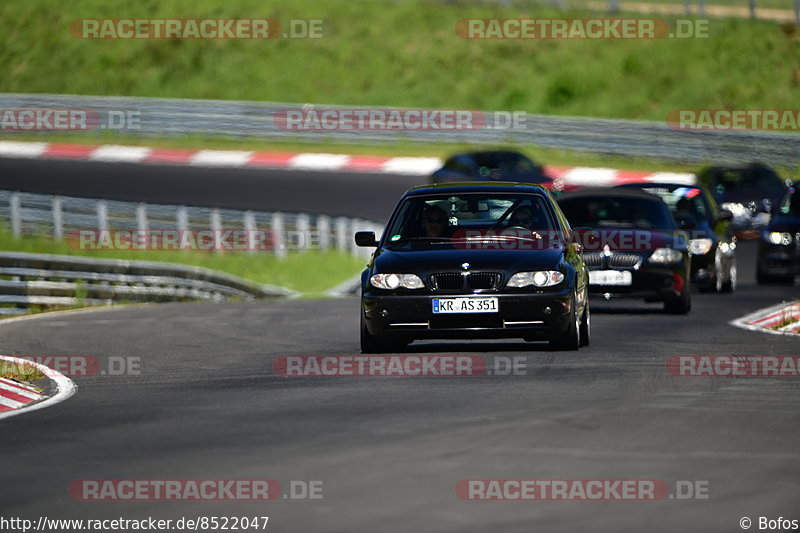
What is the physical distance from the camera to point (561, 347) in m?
13.5

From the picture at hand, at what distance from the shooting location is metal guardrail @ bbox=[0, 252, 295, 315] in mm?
22500

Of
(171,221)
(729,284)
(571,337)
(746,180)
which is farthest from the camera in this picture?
(746,180)

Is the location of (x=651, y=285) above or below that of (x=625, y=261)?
below

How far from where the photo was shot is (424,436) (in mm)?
8969

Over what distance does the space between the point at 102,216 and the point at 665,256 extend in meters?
12.9

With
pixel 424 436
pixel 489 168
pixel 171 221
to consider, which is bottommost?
pixel 424 436

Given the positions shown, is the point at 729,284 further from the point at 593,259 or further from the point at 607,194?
the point at 593,259

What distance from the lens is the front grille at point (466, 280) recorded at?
13.0 meters

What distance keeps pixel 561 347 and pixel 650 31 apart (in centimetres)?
3591

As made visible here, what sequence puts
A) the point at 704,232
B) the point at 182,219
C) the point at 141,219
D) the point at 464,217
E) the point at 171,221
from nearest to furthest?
the point at 464,217 → the point at 704,232 → the point at 141,219 → the point at 182,219 → the point at 171,221

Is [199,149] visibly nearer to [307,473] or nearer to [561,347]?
[561,347]

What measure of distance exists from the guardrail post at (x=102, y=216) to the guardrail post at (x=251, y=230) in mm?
3008

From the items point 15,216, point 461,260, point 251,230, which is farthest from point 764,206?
point 461,260

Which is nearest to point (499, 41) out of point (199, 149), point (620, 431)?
point (199, 149)
